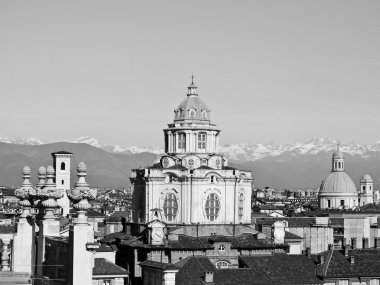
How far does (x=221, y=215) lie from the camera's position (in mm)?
61219

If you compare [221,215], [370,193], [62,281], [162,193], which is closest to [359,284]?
[221,215]

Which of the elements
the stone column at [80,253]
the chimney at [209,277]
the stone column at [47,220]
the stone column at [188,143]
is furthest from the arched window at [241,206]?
the stone column at [80,253]

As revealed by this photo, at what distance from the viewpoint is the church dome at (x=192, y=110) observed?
209 feet

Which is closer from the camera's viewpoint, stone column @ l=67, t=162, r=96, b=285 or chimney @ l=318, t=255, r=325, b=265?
stone column @ l=67, t=162, r=96, b=285

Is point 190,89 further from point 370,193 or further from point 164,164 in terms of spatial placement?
point 370,193

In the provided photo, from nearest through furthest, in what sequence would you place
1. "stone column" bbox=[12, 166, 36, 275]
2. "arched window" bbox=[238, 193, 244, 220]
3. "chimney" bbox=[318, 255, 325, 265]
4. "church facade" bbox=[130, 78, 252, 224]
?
"stone column" bbox=[12, 166, 36, 275]
"chimney" bbox=[318, 255, 325, 265]
"church facade" bbox=[130, 78, 252, 224]
"arched window" bbox=[238, 193, 244, 220]

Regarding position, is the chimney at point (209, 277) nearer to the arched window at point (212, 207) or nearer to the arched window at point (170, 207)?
the arched window at point (212, 207)

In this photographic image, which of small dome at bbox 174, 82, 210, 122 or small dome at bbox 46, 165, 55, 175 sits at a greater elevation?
small dome at bbox 174, 82, 210, 122

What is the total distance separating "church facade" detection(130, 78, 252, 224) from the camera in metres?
61.0

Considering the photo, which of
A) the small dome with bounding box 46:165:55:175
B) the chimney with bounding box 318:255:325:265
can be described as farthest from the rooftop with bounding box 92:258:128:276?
the small dome with bounding box 46:165:55:175

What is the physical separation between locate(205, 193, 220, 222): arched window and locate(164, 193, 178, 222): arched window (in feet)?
Answer: 6.43

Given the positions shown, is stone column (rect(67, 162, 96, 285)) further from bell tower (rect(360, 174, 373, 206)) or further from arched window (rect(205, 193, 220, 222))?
bell tower (rect(360, 174, 373, 206))

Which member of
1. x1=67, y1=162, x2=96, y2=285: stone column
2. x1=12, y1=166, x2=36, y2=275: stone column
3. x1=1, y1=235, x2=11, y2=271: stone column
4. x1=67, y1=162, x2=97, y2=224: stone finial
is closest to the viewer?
x1=67, y1=162, x2=96, y2=285: stone column

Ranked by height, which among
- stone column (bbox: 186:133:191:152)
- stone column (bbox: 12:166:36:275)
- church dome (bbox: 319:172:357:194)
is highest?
church dome (bbox: 319:172:357:194)
